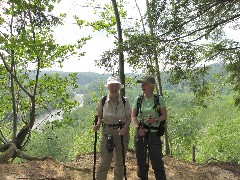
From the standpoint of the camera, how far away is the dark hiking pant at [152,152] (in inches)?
217

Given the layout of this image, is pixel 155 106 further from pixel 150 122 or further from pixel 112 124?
pixel 112 124

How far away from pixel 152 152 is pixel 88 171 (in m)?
2.24

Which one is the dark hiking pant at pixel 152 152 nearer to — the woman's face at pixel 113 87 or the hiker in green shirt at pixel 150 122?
the hiker in green shirt at pixel 150 122

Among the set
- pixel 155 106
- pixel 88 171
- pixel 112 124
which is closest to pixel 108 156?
pixel 112 124

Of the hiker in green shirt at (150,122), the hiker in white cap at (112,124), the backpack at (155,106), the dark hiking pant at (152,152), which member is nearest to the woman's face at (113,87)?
the hiker in white cap at (112,124)

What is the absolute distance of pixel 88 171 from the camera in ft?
23.3

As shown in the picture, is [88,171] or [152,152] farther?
[88,171]

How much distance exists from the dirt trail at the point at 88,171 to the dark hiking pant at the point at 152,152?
1413 mm

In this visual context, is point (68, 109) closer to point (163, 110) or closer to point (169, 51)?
point (169, 51)

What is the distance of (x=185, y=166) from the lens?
8664 millimetres

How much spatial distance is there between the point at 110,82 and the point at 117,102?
0.46 m

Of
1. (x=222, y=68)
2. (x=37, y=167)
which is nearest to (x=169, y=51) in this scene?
(x=222, y=68)

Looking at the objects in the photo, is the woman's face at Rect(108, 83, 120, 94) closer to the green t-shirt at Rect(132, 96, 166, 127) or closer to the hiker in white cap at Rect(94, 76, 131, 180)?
the hiker in white cap at Rect(94, 76, 131, 180)

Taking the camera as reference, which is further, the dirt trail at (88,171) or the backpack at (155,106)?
the dirt trail at (88,171)
